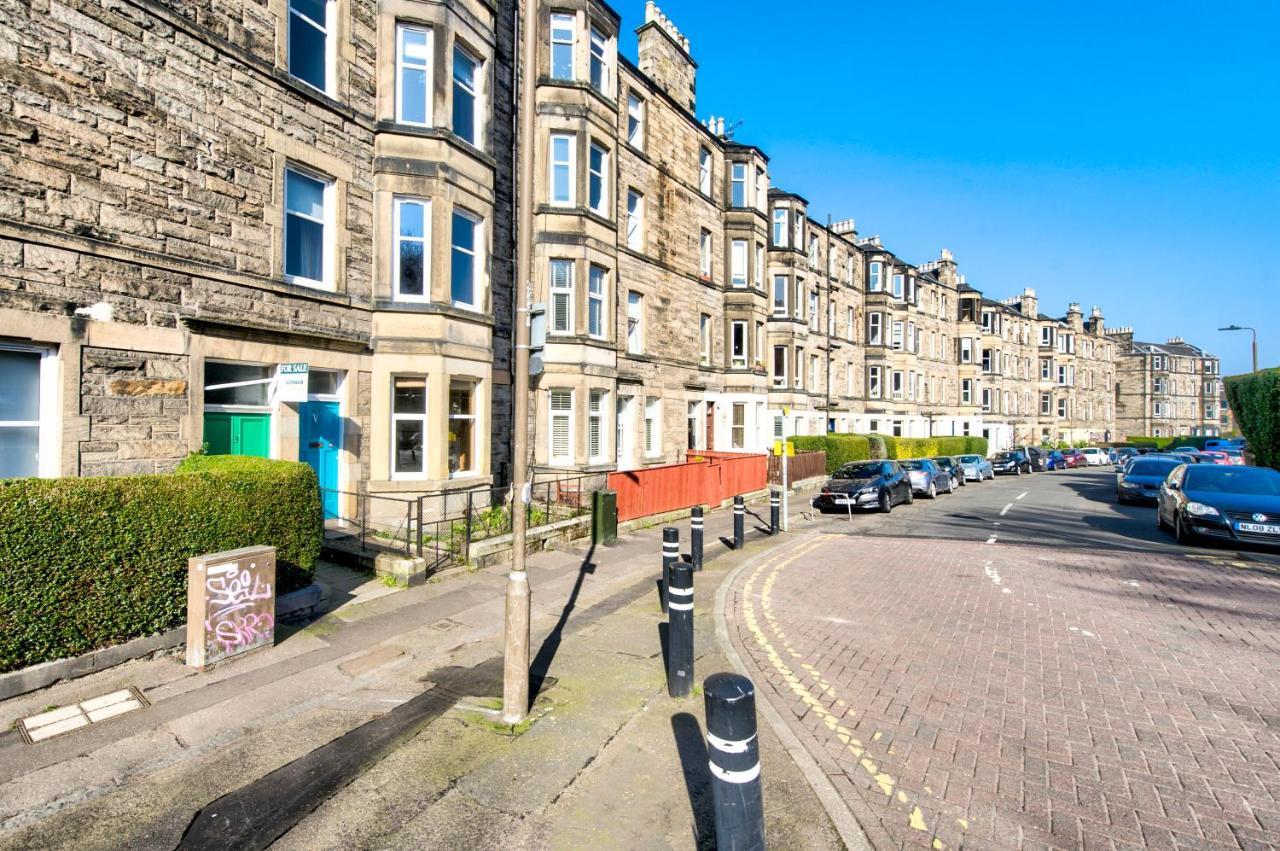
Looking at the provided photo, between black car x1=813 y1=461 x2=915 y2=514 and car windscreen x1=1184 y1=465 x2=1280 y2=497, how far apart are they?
Result: 760cm

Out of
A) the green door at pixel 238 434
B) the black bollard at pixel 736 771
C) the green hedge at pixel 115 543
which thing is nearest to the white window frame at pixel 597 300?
the green door at pixel 238 434

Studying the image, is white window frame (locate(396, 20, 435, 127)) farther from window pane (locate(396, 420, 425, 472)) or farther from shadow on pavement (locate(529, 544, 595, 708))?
shadow on pavement (locate(529, 544, 595, 708))

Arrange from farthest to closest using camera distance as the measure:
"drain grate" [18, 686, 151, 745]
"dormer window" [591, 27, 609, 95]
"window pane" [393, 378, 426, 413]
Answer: "dormer window" [591, 27, 609, 95] → "window pane" [393, 378, 426, 413] → "drain grate" [18, 686, 151, 745]

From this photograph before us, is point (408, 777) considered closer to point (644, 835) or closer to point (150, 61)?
point (644, 835)

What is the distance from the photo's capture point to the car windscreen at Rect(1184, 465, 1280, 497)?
1348 cm

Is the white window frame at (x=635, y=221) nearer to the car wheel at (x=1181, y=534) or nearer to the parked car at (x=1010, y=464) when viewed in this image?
the car wheel at (x=1181, y=534)

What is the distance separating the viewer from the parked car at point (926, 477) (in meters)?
24.4

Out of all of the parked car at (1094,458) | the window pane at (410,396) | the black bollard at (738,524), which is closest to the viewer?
the window pane at (410,396)

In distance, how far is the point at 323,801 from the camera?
4227mm

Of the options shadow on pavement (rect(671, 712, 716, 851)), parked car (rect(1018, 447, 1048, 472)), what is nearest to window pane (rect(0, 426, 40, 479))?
shadow on pavement (rect(671, 712, 716, 851))

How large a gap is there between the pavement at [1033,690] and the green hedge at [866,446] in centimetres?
1622

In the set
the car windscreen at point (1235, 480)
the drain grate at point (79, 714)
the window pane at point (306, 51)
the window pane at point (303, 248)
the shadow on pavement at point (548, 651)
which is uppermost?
the window pane at point (306, 51)

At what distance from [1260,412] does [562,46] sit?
26439 mm

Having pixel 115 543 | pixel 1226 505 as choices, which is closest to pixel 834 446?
pixel 1226 505
